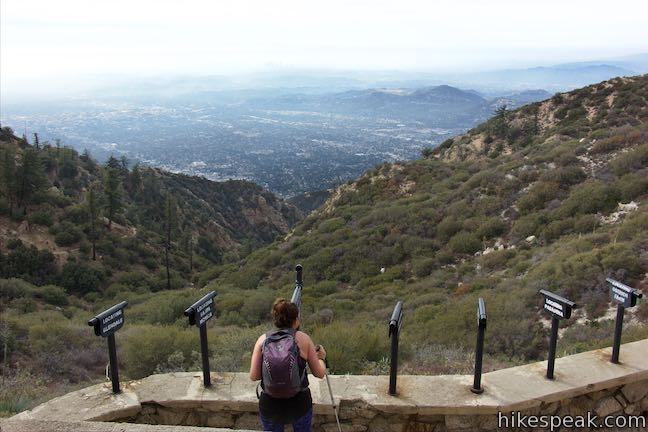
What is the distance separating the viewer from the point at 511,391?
4266mm

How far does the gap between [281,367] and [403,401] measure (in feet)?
4.69

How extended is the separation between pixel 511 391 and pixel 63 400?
4.23 meters

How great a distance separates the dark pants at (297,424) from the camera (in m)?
3.69

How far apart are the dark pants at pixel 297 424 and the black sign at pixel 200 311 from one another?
1.00 meters

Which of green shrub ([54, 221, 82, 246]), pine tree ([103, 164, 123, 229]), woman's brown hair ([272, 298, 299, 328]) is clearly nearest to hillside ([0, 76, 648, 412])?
green shrub ([54, 221, 82, 246])

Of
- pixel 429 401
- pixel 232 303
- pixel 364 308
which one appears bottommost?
pixel 232 303

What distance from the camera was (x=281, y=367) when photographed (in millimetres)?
3422

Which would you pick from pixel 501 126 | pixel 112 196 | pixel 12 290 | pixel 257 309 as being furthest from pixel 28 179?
pixel 501 126

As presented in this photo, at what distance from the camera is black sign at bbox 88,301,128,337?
3.81m

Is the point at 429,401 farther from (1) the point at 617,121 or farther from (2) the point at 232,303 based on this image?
(1) the point at 617,121

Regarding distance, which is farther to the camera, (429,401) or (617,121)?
(617,121)

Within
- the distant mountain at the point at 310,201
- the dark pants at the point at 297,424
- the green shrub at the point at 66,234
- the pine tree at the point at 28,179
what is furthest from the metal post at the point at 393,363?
the distant mountain at the point at 310,201

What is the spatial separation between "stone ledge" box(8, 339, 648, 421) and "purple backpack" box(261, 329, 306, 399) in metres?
0.84

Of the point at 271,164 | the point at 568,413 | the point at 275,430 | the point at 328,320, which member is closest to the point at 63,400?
the point at 275,430
